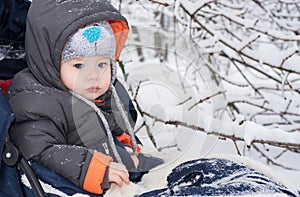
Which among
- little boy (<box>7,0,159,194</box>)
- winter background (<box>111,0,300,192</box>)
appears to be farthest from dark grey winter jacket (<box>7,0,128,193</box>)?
winter background (<box>111,0,300,192</box>)

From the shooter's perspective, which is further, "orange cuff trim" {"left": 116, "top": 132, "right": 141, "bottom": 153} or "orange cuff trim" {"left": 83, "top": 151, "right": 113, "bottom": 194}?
"orange cuff trim" {"left": 116, "top": 132, "right": 141, "bottom": 153}

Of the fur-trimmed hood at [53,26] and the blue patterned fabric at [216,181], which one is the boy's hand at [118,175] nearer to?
the blue patterned fabric at [216,181]

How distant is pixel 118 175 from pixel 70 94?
29 cm

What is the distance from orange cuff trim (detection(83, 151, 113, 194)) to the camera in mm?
1433

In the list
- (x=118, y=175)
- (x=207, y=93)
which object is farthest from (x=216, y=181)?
(x=207, y=93)

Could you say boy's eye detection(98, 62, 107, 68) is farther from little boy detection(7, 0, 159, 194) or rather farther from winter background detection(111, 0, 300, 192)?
winter background detection(111, 0, 300, 192)

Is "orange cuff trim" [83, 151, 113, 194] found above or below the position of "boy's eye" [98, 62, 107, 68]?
below

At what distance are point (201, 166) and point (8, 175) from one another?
554 mm

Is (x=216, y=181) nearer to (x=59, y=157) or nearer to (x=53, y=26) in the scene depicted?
(x=59, y=157)

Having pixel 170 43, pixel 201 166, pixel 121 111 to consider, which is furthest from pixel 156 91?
Answer: pixel 201 166

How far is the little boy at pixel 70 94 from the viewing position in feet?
4.74

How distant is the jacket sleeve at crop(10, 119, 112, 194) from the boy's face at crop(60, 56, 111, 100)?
0.51 ft

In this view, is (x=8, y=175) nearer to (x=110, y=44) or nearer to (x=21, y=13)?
(x=110, y=44)

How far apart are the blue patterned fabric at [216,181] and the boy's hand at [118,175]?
9 cm
